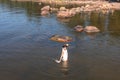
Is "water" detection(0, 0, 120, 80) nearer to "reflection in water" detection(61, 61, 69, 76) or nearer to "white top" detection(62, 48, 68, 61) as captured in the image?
"reflection in water" detection(61, 61, 69, 76)

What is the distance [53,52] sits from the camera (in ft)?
137

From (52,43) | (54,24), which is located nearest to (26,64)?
(52,43)

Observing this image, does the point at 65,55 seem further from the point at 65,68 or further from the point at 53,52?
the point at 53,52

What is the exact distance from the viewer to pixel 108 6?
96.6 m

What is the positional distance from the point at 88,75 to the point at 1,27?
109 feet

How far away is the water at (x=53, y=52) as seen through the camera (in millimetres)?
33469

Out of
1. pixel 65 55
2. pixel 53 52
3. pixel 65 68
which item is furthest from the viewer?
pixel 53 52

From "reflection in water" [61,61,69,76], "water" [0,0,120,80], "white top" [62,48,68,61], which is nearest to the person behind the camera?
"water" [0,0,120,80]

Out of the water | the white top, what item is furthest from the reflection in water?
the white top

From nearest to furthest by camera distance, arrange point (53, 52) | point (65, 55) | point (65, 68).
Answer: point (65, 68) < point (65, 55) < point (53, 52)

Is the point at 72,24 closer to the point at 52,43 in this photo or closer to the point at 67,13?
the point at 67,13

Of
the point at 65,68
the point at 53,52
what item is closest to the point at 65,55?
the point at 65,68

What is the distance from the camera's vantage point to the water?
110 feet

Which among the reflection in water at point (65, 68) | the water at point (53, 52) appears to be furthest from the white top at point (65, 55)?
the water at point (53, 52)
